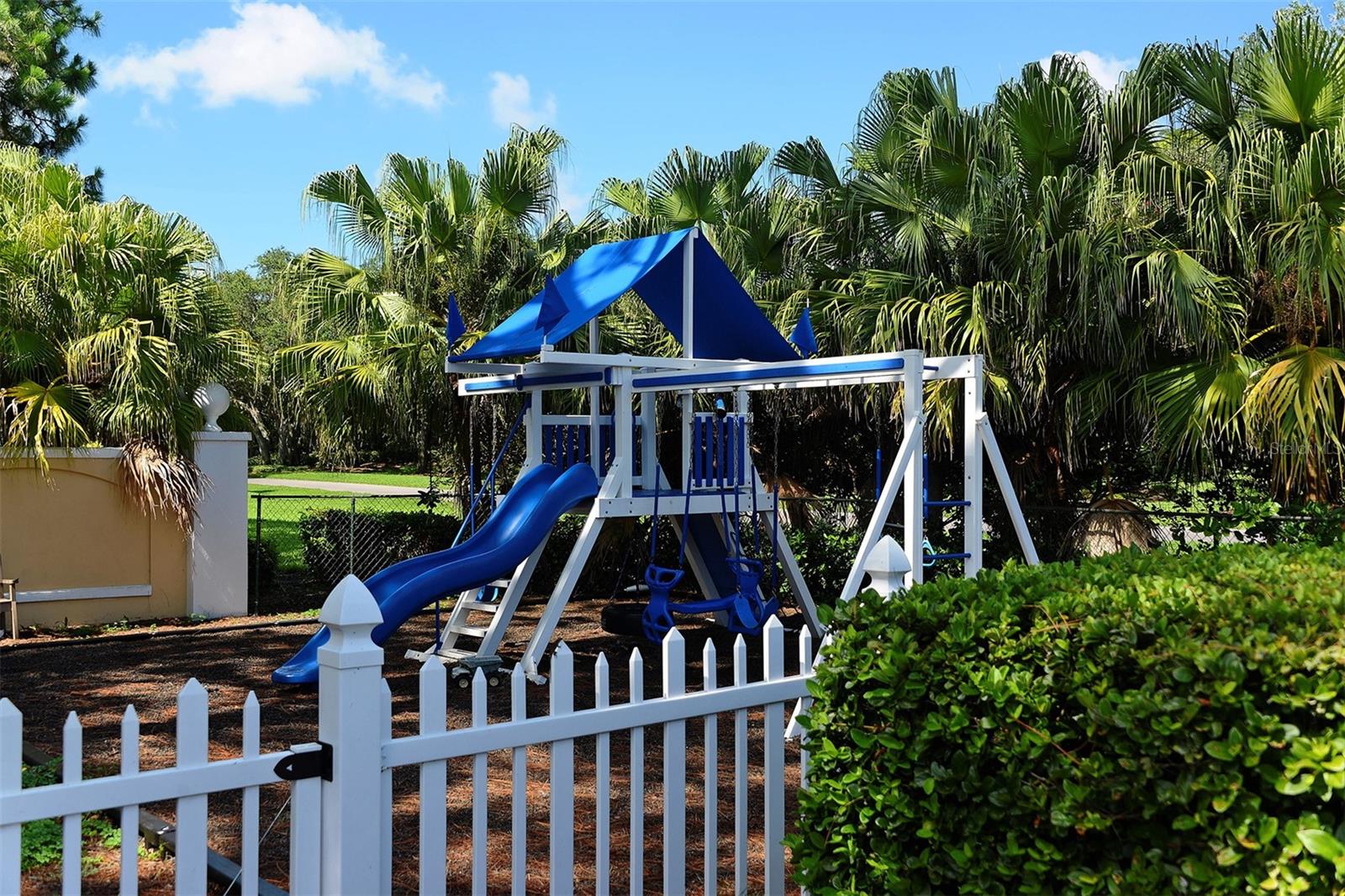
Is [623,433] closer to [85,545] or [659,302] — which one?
[659,302]

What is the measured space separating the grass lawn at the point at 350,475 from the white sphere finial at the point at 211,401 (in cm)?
2553

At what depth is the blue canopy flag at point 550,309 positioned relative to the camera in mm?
9078

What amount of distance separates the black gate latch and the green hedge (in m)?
1.28

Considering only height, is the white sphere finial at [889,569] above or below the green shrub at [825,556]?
above

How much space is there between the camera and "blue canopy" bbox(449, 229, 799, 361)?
9492mm

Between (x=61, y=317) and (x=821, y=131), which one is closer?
(x=61, y=317)

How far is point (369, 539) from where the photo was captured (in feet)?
46.8

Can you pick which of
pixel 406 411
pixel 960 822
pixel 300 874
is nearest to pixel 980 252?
pixel 406 411

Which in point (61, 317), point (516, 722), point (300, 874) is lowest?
point (300, 874)

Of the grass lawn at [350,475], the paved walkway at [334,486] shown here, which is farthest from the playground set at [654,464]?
the grass lawn at [350,475]

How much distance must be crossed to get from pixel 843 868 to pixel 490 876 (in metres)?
2.03

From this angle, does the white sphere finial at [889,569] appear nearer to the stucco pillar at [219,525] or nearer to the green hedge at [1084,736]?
the green hedge at [1084,736]

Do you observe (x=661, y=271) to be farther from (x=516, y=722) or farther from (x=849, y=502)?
(x=516, y=722)

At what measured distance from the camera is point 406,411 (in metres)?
12.8
